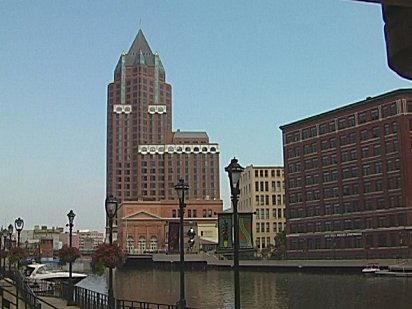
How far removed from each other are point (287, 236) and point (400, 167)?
32570 mm

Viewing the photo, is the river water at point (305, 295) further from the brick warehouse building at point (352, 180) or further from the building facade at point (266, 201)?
the building facade at point (266, 201)

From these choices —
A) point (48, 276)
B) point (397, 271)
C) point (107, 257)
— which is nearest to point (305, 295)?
point (48, 276)

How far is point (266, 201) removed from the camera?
16612 centimetres

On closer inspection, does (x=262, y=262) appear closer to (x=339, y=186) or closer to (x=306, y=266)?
(x=306, y=266)

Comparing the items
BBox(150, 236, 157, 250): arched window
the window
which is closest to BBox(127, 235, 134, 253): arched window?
BBox(150, 236, 157, 250): arched window

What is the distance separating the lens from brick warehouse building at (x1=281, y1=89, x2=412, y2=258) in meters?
96.6

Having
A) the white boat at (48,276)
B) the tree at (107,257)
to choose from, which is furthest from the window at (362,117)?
the tree at (107,257)

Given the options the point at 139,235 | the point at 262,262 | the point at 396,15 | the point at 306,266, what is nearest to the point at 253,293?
the point at 306,266

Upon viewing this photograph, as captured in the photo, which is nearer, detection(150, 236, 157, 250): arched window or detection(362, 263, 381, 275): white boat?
detection(362, 263, 381, 275): white boat

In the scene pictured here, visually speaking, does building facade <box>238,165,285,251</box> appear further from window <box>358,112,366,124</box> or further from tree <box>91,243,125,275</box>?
tree <box>91,243,125,275</box>

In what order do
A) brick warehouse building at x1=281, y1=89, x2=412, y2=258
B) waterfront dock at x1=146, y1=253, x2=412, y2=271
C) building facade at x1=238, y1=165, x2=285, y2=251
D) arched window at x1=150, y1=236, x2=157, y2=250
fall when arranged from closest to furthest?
brick warehouse building at x1=281, y1=89, x2=412, y2=258
waterfront dock at x1=146, y1=253, x2=412, y2=271
building facade at x1=238, y1=165, x2=285, y2=251
arched window at x1=150, y1=236, x2=157, y2=250

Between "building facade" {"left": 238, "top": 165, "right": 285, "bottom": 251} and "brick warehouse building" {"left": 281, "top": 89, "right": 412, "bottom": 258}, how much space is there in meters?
43.0

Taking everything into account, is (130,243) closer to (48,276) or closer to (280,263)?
(280,263)

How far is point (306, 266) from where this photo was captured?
10688 cm
